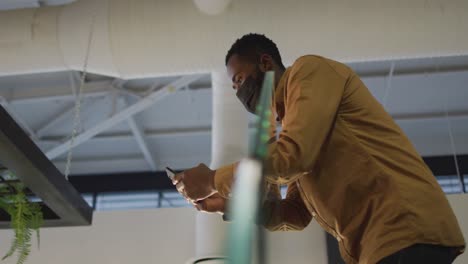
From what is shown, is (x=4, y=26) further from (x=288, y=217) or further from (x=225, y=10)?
(x=288, y=217)

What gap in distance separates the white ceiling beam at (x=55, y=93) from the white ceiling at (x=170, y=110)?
0.03 ft

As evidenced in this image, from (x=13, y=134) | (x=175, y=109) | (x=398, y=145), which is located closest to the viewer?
(x=398, y=145)

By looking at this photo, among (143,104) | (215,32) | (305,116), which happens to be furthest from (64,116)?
(305,116)

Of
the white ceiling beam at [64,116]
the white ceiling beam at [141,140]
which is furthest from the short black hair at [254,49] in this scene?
the white ceiling beam at [141,140]

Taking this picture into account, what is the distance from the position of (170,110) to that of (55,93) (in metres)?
1.35

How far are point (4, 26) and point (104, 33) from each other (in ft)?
2.06

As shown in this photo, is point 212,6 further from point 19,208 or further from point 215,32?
point 19,208

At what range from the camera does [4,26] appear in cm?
329

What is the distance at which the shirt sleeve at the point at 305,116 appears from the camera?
45.6 inches

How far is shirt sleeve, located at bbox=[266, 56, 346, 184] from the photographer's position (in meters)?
1.16

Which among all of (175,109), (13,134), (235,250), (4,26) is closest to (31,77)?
(175,109)

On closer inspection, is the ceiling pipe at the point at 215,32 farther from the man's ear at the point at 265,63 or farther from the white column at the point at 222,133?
the man's ear at the point at 265,63

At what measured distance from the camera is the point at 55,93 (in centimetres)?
616

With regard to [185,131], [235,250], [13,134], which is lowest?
[235,250]
